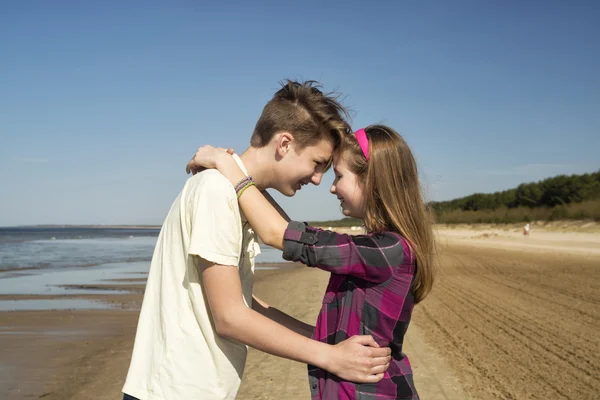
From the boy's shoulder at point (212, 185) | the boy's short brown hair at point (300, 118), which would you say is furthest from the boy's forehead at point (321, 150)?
the boy's shoulder at point (212, 185)

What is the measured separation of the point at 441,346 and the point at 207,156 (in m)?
5.71

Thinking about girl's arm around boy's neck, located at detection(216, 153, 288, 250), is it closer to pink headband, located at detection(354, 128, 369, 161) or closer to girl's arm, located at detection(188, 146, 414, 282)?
girl's arm, located at detection(188, 146, 414, 282)

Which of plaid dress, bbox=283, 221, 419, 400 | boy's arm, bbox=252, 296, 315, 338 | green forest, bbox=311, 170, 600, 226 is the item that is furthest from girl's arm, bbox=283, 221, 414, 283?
green forest, bbox=311, 170, 600, 226

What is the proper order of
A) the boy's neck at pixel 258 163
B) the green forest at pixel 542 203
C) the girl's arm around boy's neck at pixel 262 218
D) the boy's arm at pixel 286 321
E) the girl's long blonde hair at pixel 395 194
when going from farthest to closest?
the green forest at pixel 542 203 → the boy's arm at pixel 286 321 → the boy's neck at pixel 258 163 → the girl's long blonde hair at pixel 395 194 → the girl's arm around boy's neck at pixel 262 218

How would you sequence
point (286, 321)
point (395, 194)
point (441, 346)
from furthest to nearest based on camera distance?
point (441, 346)
point (286, 321)
point (395, 194)

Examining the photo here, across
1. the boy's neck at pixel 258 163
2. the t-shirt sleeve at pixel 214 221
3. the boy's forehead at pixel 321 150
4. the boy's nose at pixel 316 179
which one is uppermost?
the boy's forehead at pixel 321 150

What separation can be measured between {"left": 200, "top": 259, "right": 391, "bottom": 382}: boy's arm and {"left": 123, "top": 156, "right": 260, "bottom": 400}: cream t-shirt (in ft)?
0.25

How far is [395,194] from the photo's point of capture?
2352 mm

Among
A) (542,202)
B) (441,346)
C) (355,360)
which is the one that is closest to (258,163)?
(355,360)

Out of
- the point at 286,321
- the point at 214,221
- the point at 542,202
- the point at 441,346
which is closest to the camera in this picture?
the point at 214,221

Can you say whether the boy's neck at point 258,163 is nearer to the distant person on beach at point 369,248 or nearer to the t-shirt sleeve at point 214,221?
the distant person on beach at point 369,248

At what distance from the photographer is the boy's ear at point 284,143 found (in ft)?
7.88

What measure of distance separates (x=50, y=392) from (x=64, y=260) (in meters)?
19.8

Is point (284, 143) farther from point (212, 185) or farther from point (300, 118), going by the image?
point (212, 185)
